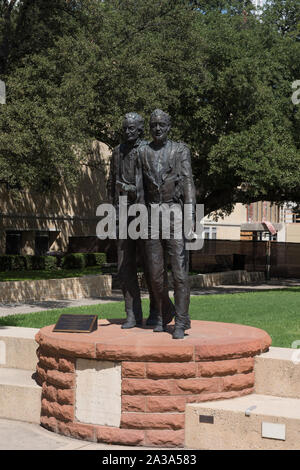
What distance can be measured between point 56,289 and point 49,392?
44.1ft

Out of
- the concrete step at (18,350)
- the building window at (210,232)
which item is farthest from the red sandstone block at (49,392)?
the building window at (210,232)

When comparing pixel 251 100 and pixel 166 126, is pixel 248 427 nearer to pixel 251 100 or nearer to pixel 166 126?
pixel 166 126

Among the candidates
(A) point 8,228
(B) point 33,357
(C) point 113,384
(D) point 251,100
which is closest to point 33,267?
(A) point 8,228

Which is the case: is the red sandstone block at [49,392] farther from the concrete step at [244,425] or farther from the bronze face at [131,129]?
the bronze face at [131,129]

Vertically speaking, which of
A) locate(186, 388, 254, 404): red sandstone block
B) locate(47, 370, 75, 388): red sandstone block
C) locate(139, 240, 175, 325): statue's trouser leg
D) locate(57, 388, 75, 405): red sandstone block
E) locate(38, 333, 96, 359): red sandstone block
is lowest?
locate(57, 388, 75, 405): red sandstone block

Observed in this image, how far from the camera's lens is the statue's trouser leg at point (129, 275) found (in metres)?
8.59

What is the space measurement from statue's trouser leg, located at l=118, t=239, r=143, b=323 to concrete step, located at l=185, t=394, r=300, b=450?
218cm

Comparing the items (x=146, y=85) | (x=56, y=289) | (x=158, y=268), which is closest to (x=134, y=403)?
(x=158, y=268)

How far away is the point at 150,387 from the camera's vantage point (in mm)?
6820

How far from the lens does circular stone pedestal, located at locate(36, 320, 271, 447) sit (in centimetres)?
681

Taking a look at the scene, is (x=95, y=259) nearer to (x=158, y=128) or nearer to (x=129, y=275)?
(x=129, y=275)

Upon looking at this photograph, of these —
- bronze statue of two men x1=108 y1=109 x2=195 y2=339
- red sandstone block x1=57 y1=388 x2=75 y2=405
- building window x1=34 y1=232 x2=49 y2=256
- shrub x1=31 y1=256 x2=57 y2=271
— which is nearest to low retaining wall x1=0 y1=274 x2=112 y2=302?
shrub x1=31 y1=256 x2=57 y2=271

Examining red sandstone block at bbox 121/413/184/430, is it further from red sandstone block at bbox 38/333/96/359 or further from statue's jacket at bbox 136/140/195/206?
statue's jacket at bbox 136/140/195/206
